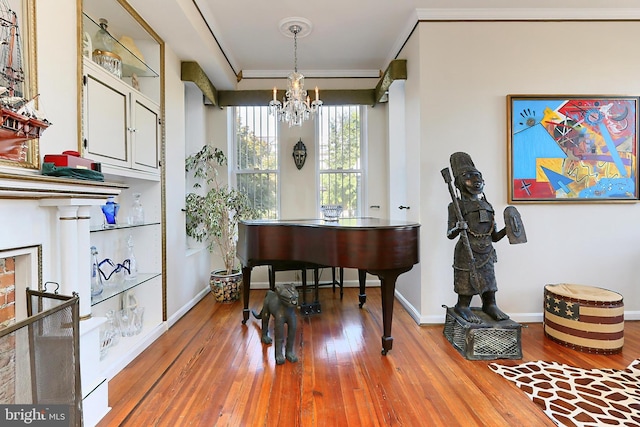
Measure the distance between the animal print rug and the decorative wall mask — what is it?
306 cm

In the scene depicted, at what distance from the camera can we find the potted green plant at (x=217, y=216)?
3.34 metres

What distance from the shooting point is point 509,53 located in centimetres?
279

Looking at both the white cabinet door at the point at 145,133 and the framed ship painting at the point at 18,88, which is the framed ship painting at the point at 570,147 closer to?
the white cabinet door at the point at 145,133

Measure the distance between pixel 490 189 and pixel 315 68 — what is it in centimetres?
271

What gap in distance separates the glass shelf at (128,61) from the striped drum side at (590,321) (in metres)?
3.80

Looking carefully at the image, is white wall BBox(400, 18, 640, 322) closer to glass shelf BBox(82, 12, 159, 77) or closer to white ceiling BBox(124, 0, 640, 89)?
white ceiling BBox(124, 0, 640, 89)

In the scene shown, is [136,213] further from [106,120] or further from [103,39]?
[103,39]

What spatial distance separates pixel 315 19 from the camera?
296 cm

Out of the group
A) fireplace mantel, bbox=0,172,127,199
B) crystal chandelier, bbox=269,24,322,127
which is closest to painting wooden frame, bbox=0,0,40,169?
fireplace mantel, bbox=0,172,127,199

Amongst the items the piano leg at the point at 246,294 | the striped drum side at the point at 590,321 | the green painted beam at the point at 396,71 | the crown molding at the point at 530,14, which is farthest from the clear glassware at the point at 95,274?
the striped drum side at the point at 590,321

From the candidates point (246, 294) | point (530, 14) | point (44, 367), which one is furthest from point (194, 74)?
point (530, 14)

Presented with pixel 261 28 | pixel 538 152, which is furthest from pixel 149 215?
pixel 538 152

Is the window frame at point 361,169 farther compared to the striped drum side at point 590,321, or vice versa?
the window frame at point 361,169

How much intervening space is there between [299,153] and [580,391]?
11.5 ft
